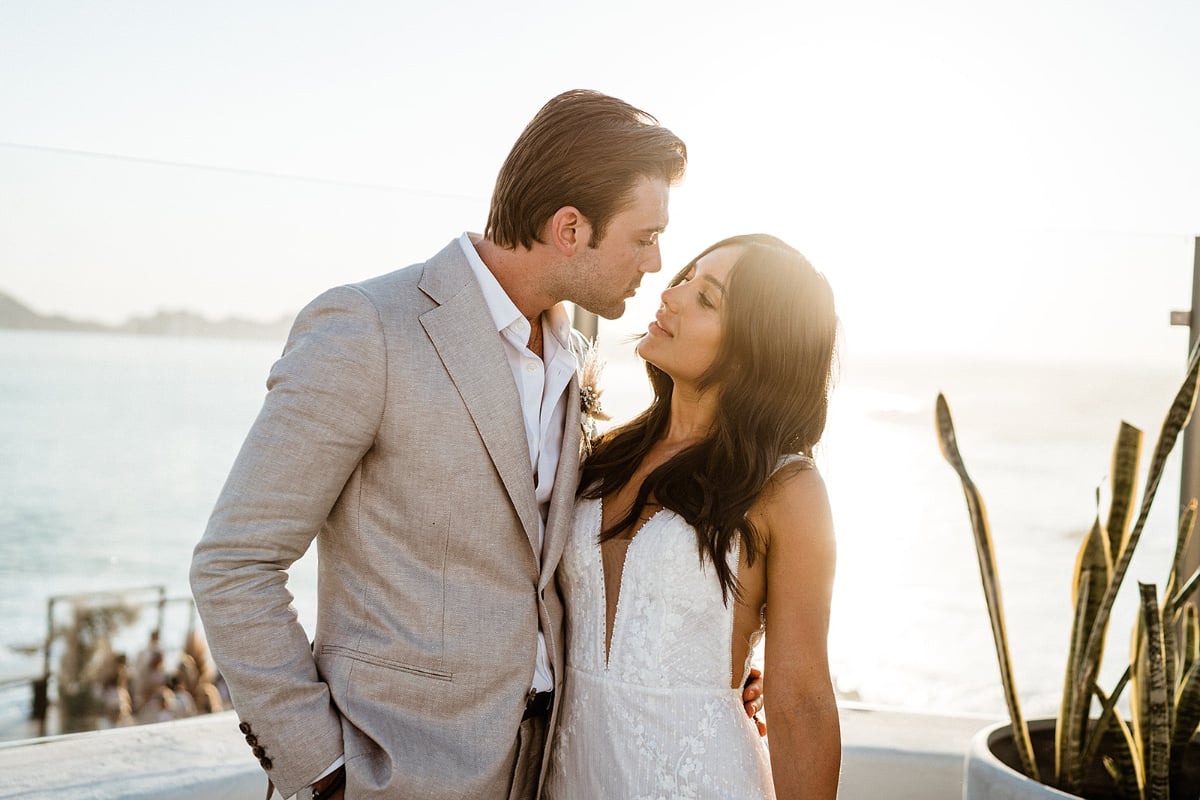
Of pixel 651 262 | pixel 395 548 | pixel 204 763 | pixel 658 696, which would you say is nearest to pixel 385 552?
pixel 395 548

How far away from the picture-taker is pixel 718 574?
1.84m

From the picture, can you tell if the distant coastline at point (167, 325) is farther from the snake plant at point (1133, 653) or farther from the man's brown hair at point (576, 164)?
the snake plant at point (1133, 653)

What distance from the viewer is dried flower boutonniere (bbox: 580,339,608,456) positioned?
2.06 metres

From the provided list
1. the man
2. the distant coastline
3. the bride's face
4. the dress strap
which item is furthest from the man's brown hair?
the distant coastline

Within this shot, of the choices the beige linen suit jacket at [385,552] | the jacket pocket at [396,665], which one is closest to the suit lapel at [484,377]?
the beige linen suit jacket at [385,552]

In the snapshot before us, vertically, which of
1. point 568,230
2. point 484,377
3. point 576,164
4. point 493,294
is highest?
point 576,164

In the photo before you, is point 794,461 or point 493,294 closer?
point 493,294

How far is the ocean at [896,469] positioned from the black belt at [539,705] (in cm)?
108

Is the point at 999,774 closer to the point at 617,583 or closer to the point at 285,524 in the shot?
the point at 617,583

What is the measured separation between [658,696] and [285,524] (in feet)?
2.32

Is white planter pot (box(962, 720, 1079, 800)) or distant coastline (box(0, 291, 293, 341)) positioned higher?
distant coastline (box(0, 291, 293, 341))

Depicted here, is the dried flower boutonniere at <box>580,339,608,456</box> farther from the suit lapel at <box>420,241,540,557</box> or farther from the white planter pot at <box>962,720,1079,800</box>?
the white planter pot at <box>962,720,1079,800</box>

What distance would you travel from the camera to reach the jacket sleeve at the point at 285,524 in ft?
4.98

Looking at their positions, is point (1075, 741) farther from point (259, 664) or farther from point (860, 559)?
point (259, 664)
